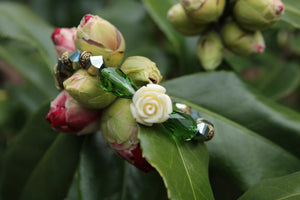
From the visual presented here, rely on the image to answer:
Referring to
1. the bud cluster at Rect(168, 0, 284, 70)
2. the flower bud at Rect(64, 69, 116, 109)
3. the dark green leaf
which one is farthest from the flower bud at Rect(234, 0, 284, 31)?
the dark green leaf

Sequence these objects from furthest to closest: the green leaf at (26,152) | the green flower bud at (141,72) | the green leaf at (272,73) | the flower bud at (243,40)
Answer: the green leaf at (272,73), the green leaf at (26,152), the flower bud at (243,40), the green flower bud at (141,72)

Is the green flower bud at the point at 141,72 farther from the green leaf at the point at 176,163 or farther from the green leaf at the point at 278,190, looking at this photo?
the green leaf at the point at 278,190

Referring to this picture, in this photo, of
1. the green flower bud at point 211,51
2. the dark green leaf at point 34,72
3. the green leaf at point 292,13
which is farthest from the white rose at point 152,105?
the dark green leaf at point 34,72

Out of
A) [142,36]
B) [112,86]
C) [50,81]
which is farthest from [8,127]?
[112,86]

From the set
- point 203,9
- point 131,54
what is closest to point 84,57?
point 203,9

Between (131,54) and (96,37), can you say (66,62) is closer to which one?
(96,37)

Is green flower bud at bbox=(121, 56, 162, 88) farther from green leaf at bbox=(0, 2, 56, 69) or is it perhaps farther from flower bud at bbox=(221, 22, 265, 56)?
green leaf at bbox=(0, 2, 56, 69)

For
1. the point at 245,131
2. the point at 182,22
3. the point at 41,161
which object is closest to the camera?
the point at 245,131
